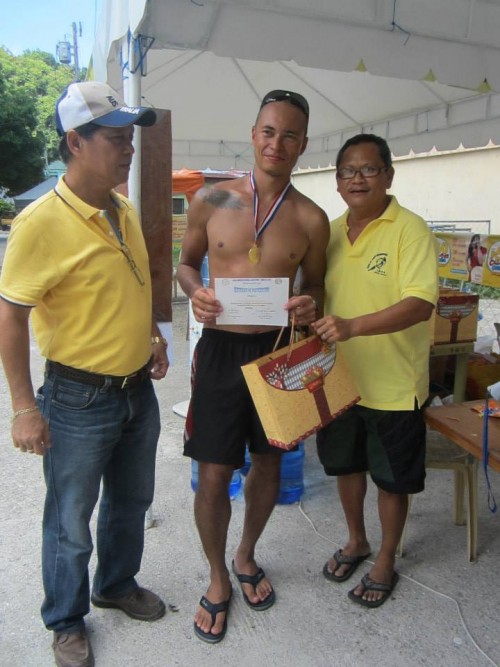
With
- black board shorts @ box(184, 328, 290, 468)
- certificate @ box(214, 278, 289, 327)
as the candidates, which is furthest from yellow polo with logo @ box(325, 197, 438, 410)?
certificate @ box(214, 278, 289, 327)

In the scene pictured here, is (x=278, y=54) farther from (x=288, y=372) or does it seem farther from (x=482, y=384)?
(x=482, y=384)

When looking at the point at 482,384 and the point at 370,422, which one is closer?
the point at 370,422

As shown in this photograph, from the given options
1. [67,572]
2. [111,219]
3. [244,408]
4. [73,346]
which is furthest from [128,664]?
[111,219]

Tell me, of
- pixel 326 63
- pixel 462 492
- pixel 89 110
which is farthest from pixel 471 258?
pixel 89 110

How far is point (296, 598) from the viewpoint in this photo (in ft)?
7.67

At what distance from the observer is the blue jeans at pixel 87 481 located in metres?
1.75

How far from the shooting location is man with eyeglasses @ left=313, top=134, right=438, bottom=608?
1.96 metres

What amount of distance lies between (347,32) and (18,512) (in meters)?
3.44

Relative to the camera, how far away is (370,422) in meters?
2.20

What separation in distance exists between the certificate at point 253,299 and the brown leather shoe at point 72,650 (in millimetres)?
1327

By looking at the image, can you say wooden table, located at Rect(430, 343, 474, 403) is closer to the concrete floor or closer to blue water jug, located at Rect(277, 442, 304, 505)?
the concrete floor

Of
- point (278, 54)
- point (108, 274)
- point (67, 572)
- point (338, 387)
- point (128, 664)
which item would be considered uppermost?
point (278, 54)

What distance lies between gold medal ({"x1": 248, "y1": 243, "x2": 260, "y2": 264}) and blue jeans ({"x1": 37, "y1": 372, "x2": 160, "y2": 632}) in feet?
2.09

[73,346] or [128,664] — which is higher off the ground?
[73,346]
